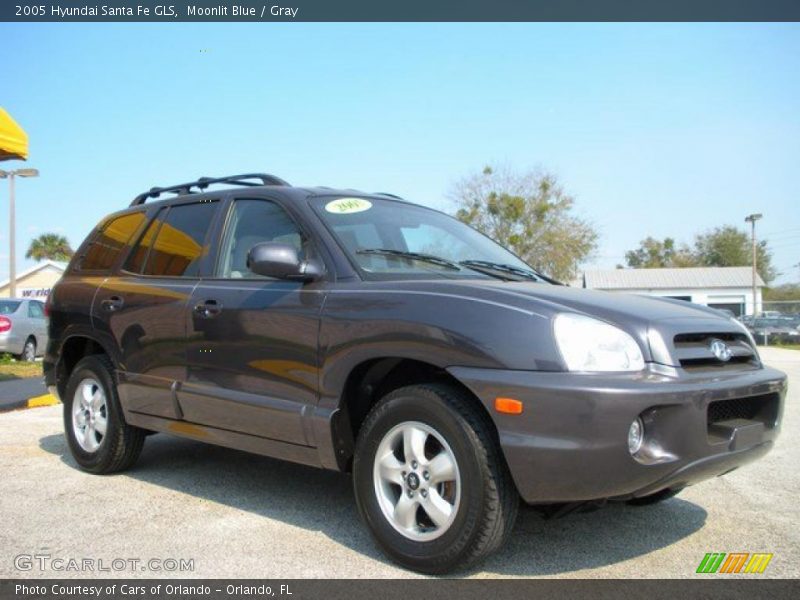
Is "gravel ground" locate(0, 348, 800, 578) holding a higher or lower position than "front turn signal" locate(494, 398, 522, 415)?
lower

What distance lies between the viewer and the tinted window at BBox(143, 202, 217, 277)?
4.53 m

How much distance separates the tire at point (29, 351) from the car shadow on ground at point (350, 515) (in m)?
11.2

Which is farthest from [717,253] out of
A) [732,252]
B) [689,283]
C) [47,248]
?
[47,248]

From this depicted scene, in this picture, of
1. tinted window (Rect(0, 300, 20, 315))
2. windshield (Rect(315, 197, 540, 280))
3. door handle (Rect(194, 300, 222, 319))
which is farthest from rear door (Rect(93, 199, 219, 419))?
tinted window (Rect(0, 300, 20, 315))

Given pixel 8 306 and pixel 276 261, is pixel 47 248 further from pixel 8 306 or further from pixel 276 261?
pixel 276 261

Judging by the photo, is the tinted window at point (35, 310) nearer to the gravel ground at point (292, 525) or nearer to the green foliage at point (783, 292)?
the gravel ground at point (292, 525)

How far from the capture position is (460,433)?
2998mm

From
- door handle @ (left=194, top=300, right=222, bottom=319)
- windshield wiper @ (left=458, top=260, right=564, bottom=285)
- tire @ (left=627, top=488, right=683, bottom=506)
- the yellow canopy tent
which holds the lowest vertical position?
tire @ (left=627, top=488, right=683, bottom=506)

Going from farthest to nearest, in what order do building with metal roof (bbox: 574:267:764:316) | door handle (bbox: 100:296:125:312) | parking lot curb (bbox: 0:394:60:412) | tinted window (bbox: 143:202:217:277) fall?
building with metal roof (bbox: 574:267:764:316) < parking lot curb (bbox: 0:394:60:412) < door handle (bbox: 100:296:125:312) < tinted window (bbox: 143:202:217:277)

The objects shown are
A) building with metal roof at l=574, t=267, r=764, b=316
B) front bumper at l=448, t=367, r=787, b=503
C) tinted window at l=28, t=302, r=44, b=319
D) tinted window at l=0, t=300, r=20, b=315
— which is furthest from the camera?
building with metal roof at l=574, t=267, r=764, b=316

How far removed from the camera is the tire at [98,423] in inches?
192

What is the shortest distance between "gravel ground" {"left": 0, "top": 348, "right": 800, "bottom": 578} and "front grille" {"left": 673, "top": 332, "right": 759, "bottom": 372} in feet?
2.97

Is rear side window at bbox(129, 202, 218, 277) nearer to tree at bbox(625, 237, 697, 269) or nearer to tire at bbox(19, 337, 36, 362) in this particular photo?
tire at bbox(19, 337, 36, 362)

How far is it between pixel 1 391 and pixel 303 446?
734cm
